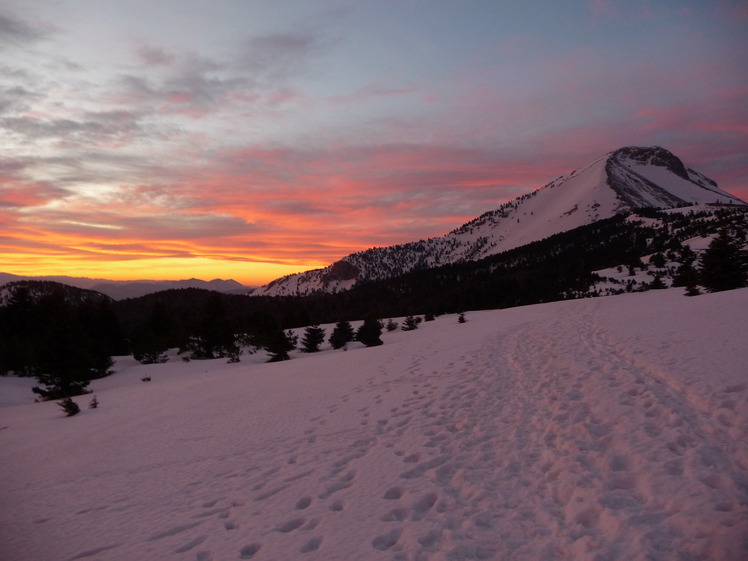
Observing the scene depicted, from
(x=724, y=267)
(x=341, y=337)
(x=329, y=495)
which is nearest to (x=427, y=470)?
(x=329, y=495)

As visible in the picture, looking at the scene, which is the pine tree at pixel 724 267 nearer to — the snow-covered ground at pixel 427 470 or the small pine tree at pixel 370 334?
the snow-covered ground at pixel 427 470

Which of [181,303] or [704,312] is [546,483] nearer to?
[704,312]

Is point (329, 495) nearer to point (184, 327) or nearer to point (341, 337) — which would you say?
point (341, 337)

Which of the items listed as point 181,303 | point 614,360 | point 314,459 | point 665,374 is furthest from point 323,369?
point 181,303

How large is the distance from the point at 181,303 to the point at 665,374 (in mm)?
109080

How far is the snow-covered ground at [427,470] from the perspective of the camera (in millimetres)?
4238

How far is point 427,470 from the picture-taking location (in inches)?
229

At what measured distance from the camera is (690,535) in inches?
153

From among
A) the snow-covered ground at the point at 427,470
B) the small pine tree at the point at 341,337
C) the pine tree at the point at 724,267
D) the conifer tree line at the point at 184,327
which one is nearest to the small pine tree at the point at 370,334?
the conifer tree line at the point at 184,327

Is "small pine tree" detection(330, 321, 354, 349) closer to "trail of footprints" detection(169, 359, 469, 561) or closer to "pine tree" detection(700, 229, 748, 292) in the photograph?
"trail of footprints" detection(169, 359, 469, 561)

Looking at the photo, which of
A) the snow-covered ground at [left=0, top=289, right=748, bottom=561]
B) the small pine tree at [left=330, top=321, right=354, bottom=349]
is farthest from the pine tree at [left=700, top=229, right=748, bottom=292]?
the small pine tree at [left=330, top=321, right=354, bottom=349]

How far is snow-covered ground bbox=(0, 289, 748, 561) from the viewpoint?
13.9 feet

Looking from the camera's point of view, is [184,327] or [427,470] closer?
[427,470]

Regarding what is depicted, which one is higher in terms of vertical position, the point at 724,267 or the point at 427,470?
the point at 724,267
